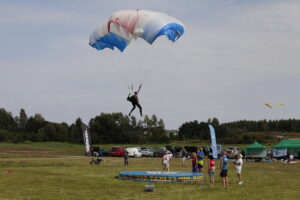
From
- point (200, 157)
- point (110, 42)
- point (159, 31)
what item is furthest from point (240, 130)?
point (159, 31)

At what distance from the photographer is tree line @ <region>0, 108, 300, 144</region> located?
91.5m

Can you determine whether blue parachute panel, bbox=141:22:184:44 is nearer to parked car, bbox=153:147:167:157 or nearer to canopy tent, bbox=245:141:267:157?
canopy tent, bbox=245:141:267:157

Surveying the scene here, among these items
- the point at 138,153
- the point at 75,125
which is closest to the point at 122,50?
the point at 138,153

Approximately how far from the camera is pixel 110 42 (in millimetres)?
22203

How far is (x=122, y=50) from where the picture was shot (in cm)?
2264

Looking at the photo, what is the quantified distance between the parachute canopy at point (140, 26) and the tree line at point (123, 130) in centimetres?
5860

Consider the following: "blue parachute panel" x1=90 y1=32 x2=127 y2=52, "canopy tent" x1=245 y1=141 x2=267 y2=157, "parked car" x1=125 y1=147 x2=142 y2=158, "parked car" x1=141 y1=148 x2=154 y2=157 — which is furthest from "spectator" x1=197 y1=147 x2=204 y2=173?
"parked car" x1=141 y1=148 x2=154 y2=157

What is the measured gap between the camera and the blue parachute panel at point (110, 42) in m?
21.7

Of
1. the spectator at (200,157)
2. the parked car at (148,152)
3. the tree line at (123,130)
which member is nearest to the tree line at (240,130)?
the tree line at (123,130)

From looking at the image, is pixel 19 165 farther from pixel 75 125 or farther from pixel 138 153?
pixel 75 125

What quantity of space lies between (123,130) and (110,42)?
7198 cm

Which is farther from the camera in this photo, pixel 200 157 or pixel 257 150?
pixel 257 150

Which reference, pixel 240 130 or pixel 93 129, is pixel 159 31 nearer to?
pixel 93 129

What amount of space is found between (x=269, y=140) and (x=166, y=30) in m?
69.9
